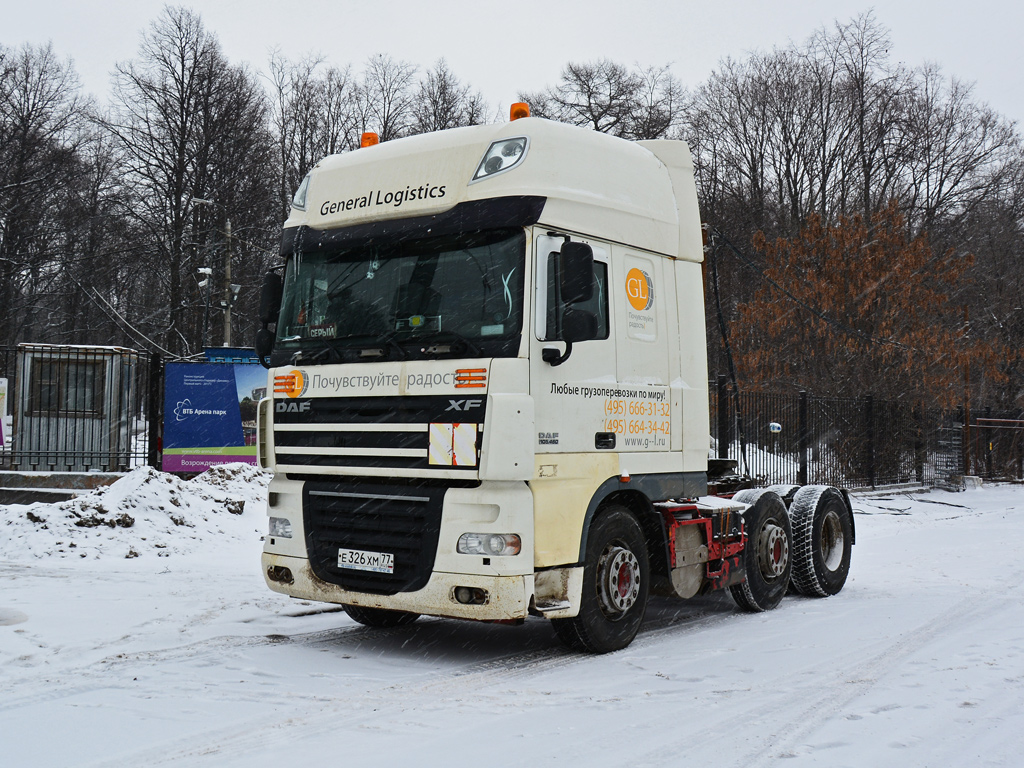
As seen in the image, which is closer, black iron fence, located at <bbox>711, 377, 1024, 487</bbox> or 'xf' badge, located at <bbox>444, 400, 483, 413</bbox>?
'xf' badge, located at <bbox>444, 400, 483, 413</bbox>

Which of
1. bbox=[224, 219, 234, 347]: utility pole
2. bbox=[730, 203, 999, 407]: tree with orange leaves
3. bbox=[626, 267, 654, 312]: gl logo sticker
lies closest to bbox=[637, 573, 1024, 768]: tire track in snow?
bbox=[626, 267, 654, 312]: gl logo sticker

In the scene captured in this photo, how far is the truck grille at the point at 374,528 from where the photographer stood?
6.30 meters

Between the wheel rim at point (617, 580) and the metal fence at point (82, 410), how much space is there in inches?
371

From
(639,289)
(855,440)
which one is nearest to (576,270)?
(639,289)

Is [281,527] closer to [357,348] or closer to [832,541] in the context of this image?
[357,348]

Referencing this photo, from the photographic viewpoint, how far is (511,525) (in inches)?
240

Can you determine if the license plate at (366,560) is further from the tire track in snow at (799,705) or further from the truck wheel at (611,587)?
the tire track in snow at (799,705)

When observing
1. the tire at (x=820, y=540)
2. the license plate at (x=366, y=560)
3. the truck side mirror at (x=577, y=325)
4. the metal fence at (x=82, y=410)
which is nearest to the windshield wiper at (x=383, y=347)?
the truck side mirror at (x=577, y=325)

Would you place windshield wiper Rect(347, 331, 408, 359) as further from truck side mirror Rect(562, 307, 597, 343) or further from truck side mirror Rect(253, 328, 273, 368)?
truck side mirror Rect(253, 328, 273, 368)

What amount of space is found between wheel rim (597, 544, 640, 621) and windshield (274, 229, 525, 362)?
5.78 feet

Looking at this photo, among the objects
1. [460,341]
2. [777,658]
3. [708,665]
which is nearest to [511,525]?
[460,341]

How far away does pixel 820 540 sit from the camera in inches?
379

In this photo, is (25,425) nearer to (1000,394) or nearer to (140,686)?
(140,686)

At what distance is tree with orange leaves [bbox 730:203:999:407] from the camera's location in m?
25.1
